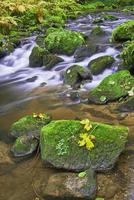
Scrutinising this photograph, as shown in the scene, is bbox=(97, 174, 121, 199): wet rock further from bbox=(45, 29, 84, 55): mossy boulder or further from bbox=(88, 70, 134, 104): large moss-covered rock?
bbox=(45, 29, 84, 55): mossy boulder

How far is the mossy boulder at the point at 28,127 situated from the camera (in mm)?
6090

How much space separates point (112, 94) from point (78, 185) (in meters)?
3.32

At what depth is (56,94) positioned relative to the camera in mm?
8391

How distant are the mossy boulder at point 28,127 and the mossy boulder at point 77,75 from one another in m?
2.57

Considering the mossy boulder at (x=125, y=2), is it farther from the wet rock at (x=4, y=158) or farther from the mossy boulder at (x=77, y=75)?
the wet rock at (x=4, y=158)

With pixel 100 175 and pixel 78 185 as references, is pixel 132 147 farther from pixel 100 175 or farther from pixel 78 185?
pixel 78 185

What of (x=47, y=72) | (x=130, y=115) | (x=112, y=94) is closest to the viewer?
(x=130, y=115)

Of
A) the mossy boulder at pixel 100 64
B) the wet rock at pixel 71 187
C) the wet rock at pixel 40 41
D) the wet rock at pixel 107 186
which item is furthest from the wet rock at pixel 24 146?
the wet rock at pixel 40 41

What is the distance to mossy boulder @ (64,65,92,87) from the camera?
8.83 metres

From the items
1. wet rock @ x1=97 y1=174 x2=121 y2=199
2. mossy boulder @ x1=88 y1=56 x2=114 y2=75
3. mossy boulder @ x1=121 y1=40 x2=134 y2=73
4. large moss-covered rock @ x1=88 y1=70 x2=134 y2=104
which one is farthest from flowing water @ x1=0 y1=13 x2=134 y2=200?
mossy boulder @ x1=121 y1=40 x2=134 y2=73

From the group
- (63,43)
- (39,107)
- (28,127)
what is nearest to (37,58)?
(63,43)

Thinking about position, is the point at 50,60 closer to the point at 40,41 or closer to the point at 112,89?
the point at 40,41

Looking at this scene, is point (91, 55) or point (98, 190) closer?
point (98, 190)

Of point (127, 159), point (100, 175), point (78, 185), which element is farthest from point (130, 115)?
point (78, 185)
